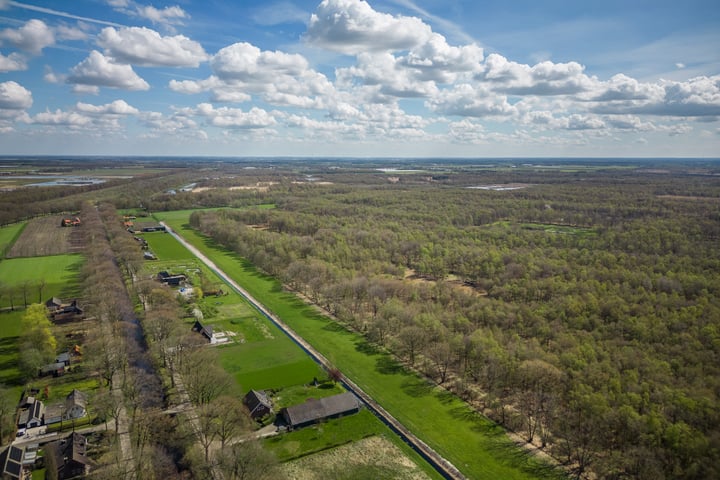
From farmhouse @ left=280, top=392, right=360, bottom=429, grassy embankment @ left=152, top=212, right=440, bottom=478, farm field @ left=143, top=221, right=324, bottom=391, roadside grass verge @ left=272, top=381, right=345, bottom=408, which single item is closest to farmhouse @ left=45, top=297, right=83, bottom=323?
farm field @ left=143, top=221, right=324, bottom=391

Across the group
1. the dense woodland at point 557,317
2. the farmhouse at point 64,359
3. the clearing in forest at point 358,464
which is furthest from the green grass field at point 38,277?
the clearing in forest at point 358,464

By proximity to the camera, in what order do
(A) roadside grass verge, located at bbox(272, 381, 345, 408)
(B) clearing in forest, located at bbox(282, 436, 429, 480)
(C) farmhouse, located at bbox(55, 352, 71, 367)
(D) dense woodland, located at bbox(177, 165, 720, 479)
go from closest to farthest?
Answer: 1. (B) clearing in forest, located at bbox(282, 436, 429, 480)
2. (D) dense woodland, located at bbox(177, 165, 720, 479)
3. (A) roadside grass verge, located at bbox(272, 381, 345, 408)
4. (C) farmhouse, located at bbox(55, 352, 71, 367)

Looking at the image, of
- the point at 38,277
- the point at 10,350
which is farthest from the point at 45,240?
the point at 10,350

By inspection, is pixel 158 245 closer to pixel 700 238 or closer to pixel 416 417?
pixel 416 417

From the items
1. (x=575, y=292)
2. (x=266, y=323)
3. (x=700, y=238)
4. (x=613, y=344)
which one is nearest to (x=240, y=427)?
(x=266, y=323)

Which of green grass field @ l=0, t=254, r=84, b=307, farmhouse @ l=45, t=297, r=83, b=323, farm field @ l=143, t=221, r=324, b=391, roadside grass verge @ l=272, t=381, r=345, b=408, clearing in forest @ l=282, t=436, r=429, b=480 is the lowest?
clearing in forest @ l=282, t=436, r=429, b=480

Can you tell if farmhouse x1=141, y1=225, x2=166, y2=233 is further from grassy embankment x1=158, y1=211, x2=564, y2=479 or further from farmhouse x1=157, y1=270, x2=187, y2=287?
grassy embankment x1=158, y1=211, x2=564, y2=479

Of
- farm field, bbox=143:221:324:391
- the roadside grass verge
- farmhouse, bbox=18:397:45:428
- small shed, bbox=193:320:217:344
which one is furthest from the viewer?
small shed, bbox=193:320:217:344
